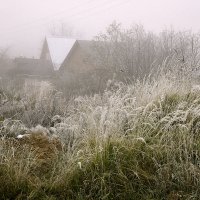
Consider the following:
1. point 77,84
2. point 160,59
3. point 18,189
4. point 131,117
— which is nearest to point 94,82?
point 77,84

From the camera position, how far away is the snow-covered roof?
36.3 meters

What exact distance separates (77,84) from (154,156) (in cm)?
1807

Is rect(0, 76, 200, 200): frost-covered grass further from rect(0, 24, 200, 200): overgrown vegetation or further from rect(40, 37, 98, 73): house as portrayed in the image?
rect(40, 37, 98, 73): house

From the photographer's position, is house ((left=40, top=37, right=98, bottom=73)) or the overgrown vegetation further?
house ((left=40, top=37, right=98, bottom=73))

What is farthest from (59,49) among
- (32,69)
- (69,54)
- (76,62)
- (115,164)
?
(115,164)

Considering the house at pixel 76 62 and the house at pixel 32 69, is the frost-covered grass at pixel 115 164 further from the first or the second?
the house at pixel 32 69

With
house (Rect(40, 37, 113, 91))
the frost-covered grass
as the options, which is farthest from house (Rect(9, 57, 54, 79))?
the frost-covered grass

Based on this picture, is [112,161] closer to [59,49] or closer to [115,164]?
[115,164]

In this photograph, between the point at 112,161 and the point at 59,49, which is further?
the point at 59,49

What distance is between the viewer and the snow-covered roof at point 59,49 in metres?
36.3

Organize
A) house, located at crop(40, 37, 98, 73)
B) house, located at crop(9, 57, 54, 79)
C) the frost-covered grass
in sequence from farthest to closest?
house, located at crop(40, 37, 98, 73)
house, located at crop(9, 57, 54, 79)
the frost-covered grass

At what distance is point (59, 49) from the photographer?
128ft

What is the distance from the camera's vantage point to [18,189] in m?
4.34

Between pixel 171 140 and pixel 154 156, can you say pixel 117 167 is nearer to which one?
pixel 154 156
